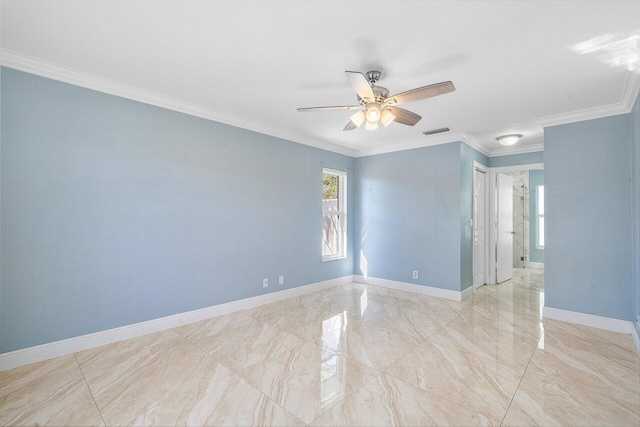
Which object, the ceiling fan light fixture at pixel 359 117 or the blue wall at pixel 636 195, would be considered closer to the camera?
the ceiling fan light fixture at pixel 359 117

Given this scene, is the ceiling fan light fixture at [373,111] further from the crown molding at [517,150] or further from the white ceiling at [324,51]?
the crown molding at [517,150]

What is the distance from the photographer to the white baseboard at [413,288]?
4.54 meters

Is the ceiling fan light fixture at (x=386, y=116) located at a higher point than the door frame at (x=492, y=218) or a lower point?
higher

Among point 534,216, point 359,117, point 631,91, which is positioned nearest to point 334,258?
point 359,117

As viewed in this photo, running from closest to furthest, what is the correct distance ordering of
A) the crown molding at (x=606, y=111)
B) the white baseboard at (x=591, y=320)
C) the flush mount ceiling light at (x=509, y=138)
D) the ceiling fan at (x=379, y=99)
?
the ceiling fan at (x=379, y=99)
the crown molding at (x=606, y=111)
the white baseboard at (x=591, y=320)
the flush mount ceiling light at (x=509, y=138)

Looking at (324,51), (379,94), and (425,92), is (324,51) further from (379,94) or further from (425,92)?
(425,92)

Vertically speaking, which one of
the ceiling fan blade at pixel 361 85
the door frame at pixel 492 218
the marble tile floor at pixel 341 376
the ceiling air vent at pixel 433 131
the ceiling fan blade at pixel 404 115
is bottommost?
the marble tile floor at pixel 341 376

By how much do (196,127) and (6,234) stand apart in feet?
6.50

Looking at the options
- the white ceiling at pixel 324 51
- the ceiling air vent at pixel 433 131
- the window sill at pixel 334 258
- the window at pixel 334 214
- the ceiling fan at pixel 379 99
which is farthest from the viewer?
the window at pixel 334 214

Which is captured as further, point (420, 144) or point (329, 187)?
point (329, 187)

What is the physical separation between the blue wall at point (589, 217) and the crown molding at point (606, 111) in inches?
2.5

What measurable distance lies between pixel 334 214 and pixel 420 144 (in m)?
1.93

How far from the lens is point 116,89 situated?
2.92 metres

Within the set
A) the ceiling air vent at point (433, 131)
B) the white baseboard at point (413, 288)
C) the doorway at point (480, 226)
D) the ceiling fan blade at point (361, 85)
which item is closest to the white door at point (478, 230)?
the doorway at point (480, 226)
